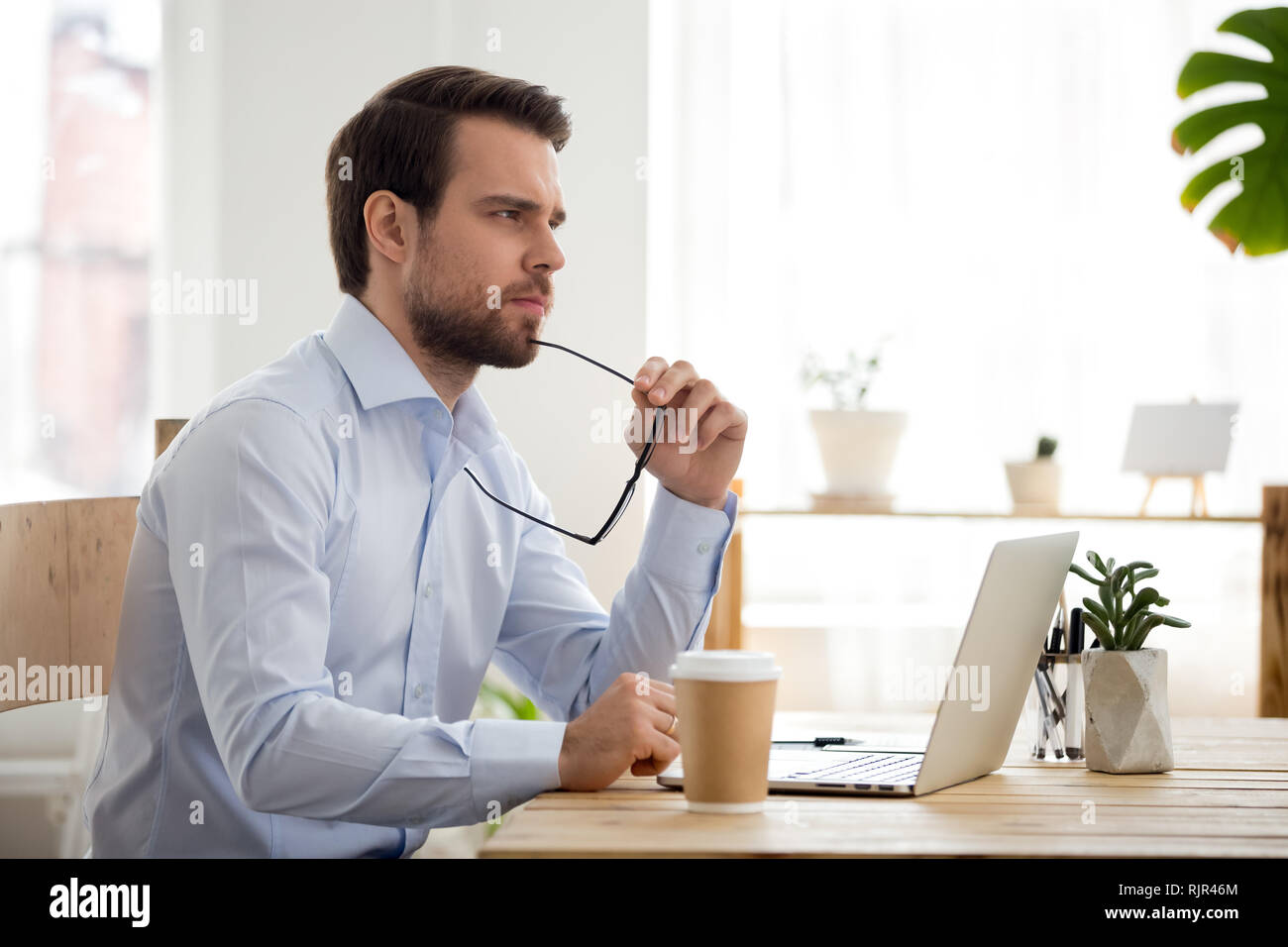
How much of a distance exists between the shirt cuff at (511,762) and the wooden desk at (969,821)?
0.08 feet

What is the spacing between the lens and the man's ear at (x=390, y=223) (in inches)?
51.8

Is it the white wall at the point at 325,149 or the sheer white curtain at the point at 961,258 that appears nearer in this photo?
the white wall at the point at 325,149

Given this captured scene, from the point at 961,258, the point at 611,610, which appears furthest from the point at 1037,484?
the point at 611,610

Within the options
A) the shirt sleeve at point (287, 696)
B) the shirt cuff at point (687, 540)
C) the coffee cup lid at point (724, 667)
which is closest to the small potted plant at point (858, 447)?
the shirt cuff at point (687, 540)

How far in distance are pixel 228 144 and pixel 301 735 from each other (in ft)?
7.11

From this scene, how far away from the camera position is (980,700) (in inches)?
36.3

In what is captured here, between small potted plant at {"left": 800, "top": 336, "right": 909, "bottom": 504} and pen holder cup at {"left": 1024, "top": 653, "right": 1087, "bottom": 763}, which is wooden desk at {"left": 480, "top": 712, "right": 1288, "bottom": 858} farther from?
small potted plant at {"left": 800, "top": 336, "right": 909, "bottom": 504}

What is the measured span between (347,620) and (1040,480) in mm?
2040

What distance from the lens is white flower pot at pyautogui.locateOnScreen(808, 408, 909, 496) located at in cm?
279

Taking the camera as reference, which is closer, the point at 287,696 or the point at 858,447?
the point at 287,696

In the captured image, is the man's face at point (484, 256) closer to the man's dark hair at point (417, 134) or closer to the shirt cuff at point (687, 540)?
the man's dark hair at point (417, 134)

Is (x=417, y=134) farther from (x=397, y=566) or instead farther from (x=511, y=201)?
(x=397, y=566)
